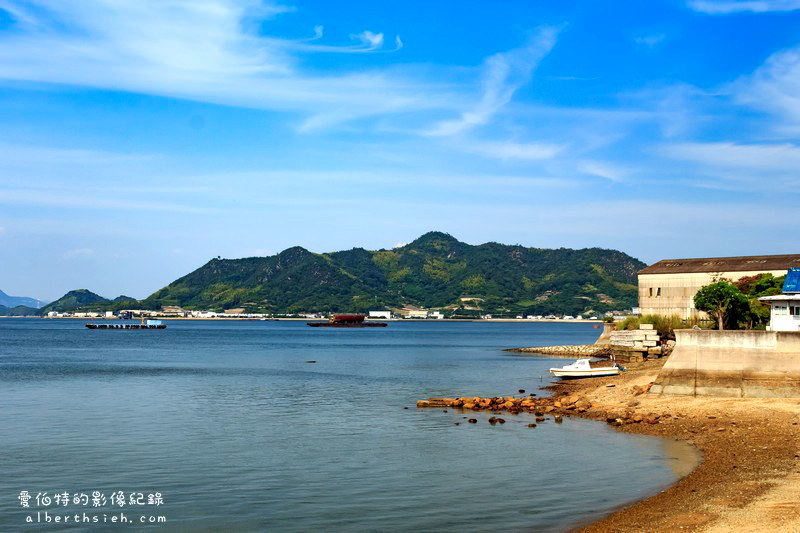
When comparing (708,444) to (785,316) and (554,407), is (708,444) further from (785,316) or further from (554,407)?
(554,407)

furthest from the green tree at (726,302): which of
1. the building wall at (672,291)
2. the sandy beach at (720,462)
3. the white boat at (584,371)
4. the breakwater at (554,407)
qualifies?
the building wall at (672,291)

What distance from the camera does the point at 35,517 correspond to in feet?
72.4

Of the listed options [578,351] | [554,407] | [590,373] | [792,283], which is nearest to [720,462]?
[554,407]

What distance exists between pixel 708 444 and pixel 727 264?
223 feet

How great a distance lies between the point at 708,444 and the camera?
31.5 metres

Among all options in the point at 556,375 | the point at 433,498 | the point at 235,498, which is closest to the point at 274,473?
the point at 235,498

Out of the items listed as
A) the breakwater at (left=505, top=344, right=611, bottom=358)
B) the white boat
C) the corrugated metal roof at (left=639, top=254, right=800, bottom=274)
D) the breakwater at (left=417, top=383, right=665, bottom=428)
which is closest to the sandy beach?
the breakwater at (left=417, top=383, right=665, bottom=428)

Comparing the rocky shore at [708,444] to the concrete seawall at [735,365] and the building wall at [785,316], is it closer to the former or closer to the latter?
the concrete seawall at [735,365]

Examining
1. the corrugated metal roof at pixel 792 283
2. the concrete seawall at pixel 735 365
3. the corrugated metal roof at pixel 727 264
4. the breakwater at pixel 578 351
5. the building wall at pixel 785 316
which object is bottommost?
the breakwater at pixel 578 351

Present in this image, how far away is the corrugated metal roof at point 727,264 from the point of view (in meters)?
86.6

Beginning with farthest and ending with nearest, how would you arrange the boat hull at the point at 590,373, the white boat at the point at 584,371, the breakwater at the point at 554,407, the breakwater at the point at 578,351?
the breakwater at the point at 578,351
the white boat at the point at 584,371
the boat hull at the point at 590,373
the breakwater at the point at 554,407

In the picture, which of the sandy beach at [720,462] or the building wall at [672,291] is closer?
the sandy beach at [720,462]

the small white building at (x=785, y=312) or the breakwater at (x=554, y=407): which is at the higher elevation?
the small white building at (x=785, y=312)

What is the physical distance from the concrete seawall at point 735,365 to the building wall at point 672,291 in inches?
2088
